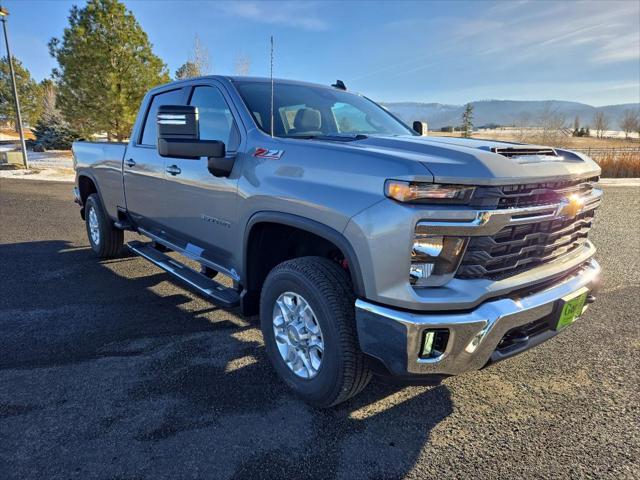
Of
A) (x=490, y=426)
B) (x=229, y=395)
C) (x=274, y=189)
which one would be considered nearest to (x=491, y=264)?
(x=490, y=426)

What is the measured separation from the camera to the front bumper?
2.07 metres

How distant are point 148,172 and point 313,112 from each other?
175cm

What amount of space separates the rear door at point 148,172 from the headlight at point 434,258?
265cm

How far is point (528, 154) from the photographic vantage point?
253 cm

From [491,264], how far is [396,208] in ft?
1.92

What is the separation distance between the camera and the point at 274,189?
8.97 feet

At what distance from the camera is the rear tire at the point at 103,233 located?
220 inches

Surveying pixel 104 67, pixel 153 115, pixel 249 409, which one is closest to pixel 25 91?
pixel 104 67

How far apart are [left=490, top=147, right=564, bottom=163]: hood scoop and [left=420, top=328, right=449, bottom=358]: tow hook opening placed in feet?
3.19

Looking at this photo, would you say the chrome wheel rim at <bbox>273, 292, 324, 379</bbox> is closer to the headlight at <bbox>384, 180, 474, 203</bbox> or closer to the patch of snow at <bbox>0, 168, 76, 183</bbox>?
the headlight at <bbox>384, 180, 474, 203</bbox>

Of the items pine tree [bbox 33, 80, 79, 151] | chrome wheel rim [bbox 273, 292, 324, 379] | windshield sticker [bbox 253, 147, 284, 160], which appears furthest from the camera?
pine tree [bbox 33, 80, 79, 151]

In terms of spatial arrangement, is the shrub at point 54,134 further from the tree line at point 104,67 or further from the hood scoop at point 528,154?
the hood scoop at point 528,154

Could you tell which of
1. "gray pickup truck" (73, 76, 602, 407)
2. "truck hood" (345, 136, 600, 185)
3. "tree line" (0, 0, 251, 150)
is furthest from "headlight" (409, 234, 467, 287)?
"tree line" (0, 0, 251, 150)

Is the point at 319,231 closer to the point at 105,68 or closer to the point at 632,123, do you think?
the point at 105,68
